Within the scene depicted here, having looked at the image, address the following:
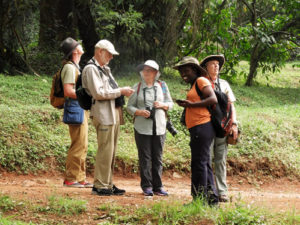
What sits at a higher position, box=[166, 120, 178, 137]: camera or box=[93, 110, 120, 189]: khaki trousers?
box=[166, 120, 178, 137]: camera

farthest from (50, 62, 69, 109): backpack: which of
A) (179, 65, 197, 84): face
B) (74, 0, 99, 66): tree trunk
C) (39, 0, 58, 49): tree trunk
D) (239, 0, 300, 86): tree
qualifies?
(239, 0, 300, 86): tree

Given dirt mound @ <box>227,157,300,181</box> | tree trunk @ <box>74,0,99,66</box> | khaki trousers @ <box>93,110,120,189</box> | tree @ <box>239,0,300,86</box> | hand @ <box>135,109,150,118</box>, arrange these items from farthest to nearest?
tree @ <box>239,0,300,86</box> → tree trunk @ <box>74,0,99,66</box> → dirt mound @ <box>227,157,300,181</box> → hand @ <box>135,109,150,118</box> → khaki trousers @ <box>93,110,120,189</box>

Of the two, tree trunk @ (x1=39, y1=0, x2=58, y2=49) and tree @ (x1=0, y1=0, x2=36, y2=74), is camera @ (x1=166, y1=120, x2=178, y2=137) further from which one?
tree trunk @ (x1=39, y1=0, x2=58, y2=49)

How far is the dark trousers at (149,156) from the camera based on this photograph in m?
6.83

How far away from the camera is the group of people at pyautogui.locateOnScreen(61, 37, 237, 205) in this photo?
5754mm

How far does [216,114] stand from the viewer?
19.3ft

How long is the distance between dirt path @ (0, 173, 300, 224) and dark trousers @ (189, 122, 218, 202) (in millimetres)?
411

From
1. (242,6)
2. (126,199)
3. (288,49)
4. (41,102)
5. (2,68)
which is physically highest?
(242,6)

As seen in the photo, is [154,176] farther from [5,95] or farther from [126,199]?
[5,95]

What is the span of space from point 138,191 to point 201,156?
202 centimetres

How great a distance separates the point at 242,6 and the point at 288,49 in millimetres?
2355

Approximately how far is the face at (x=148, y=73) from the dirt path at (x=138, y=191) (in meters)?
1.62

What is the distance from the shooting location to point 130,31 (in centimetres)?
Result: 1402

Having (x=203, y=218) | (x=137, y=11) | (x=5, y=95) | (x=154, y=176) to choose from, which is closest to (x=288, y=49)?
(x=137, y=11)
